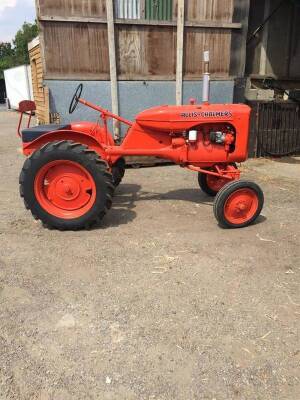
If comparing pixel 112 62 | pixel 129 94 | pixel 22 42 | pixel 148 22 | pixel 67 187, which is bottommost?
pixel 67 187

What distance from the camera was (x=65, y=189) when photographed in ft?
13.4

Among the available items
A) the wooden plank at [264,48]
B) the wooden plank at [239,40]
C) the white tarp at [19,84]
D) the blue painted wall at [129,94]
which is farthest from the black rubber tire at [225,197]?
the white tarp at [19,84]

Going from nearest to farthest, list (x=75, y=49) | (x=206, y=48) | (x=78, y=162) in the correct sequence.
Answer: (x=78, y=162)
(x=75, y=49)
(x=206, y=48)

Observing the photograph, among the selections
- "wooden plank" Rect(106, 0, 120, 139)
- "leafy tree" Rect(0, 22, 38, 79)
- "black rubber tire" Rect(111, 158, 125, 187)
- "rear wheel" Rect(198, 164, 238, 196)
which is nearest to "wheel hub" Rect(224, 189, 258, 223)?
"rear wheel" Rect(198, 164, 238, 196)

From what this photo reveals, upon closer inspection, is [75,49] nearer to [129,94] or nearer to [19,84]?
[129,94]

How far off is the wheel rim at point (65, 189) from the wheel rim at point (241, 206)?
4.83 ft

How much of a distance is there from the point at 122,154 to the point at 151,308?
85.9 inches

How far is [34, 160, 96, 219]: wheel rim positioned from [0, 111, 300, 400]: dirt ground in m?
0.27

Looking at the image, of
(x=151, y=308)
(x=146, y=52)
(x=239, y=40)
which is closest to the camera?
(x=151, y=308)

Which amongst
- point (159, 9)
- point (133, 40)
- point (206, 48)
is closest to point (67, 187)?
point (133, 40)

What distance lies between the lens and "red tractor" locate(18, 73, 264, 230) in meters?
3.98

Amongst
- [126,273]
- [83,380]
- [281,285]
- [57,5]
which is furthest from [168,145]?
[57,5]

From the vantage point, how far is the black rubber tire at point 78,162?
12.9ft

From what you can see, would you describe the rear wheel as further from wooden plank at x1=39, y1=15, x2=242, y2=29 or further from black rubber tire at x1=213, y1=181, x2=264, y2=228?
wooden plank at x1=39, y1=15, x2=242, y2=29
